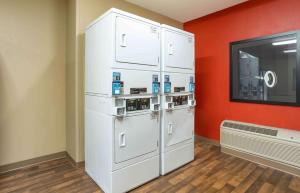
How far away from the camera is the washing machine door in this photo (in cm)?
202

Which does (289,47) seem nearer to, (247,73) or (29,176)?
(247,73)

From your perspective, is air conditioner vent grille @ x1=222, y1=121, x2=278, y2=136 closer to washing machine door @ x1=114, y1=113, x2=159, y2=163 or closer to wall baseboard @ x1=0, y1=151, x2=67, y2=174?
washing machine door @ x1=114, y1=113, x2=159, y2=163

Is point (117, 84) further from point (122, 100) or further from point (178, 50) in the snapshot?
point (178, 50)

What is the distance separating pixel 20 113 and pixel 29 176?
36.3 inches

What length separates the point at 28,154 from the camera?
2752mm

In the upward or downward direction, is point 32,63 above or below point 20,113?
above

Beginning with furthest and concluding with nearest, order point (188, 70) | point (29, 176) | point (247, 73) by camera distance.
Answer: point (247, 73)
point (188, 70)
point (29, 176)

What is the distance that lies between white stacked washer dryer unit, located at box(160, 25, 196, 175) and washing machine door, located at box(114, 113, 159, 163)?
0.20 meters

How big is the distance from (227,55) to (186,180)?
2.53 metres

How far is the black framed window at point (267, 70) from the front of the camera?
279 cm

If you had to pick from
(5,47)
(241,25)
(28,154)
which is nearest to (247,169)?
(241,25)

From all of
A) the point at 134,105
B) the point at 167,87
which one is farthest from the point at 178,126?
the point at 134,105

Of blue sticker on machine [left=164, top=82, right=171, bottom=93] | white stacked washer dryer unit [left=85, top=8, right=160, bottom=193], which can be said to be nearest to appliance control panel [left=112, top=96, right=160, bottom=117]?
white stacked washer dryer unit [left=85, top=8, right=160, bottom=193]

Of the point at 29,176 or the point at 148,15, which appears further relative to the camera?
the point at 148,15
